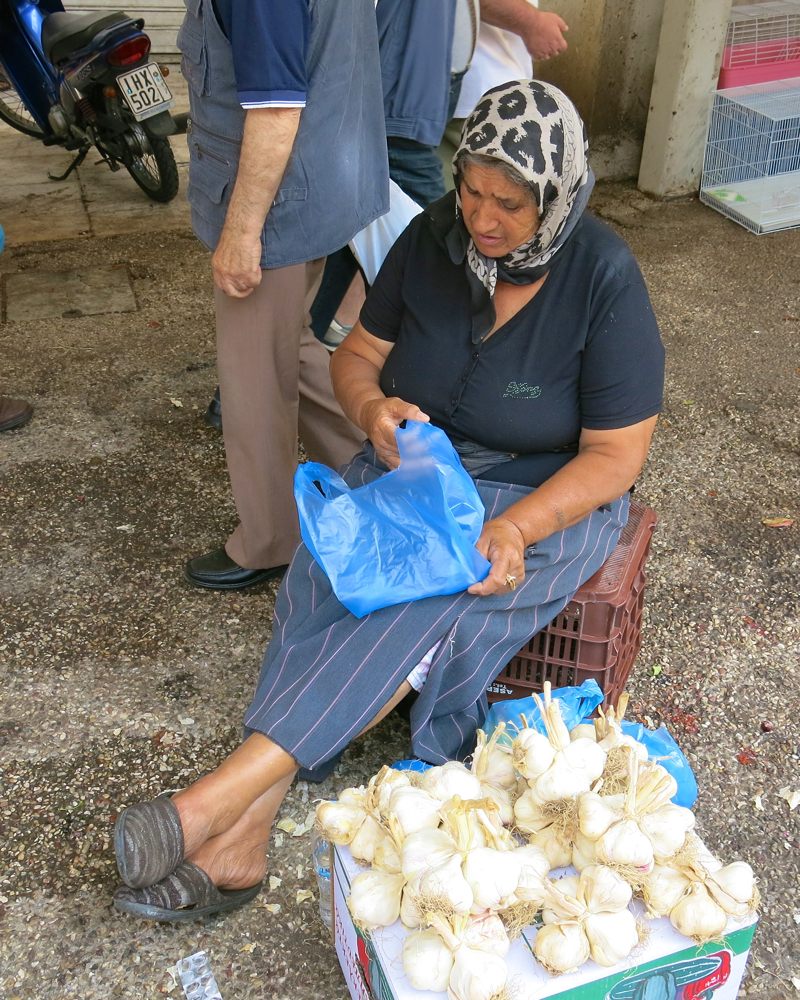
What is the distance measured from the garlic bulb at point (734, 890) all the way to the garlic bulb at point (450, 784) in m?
0.41


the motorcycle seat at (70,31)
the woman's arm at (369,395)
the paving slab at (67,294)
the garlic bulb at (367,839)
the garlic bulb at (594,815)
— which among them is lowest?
the paving slab at (67,294)

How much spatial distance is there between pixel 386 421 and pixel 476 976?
1.12m

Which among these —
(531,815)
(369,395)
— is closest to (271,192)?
(369,395)

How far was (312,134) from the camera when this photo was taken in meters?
2.28

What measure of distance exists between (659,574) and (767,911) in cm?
113

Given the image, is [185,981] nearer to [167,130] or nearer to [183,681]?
[183,681]

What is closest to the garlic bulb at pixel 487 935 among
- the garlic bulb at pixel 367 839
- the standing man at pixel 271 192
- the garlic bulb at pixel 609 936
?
the garlic bulb at pixel 609 936

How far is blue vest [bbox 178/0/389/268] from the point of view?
2184 mm

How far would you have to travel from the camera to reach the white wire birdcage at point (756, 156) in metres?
5.02

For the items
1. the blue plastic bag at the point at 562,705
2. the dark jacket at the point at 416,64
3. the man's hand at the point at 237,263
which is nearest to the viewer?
the blue plastic bag at the point at 562,705

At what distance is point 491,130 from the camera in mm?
1836

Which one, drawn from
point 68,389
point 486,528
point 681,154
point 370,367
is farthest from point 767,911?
point 681,154

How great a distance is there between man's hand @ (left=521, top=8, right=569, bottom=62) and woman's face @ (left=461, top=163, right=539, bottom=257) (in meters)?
1.54

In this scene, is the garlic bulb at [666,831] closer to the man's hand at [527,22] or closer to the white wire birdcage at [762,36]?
the man's hand at [527,22]
